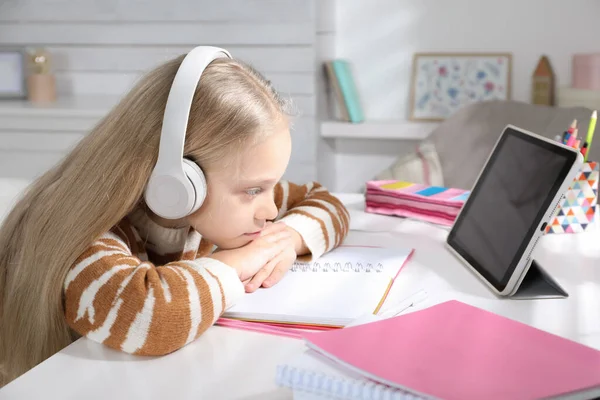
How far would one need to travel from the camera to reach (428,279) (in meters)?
1.13

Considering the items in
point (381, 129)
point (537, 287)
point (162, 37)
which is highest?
point (162, 37)

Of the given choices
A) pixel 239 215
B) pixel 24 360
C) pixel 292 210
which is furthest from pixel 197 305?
pixel 292 210

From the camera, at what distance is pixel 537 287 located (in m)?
1.06

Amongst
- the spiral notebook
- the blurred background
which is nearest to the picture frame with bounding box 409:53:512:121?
the blurred background

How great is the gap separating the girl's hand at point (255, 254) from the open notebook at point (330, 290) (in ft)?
0.12

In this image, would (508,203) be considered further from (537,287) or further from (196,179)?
(196,179)

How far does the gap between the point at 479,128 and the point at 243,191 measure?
6.00ft

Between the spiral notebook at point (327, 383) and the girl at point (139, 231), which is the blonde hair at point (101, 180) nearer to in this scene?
the girl at point (139, 231)

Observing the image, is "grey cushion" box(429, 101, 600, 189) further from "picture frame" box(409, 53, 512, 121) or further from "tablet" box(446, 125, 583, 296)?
"tablet" box(446, 125, 583, 296)

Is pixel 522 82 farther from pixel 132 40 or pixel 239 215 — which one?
pixel 239 215

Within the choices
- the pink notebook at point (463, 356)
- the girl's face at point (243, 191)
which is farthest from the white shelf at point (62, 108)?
the pink notebook at point (463, 356)

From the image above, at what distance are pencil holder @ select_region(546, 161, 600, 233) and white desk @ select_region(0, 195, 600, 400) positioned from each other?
0.60 ft

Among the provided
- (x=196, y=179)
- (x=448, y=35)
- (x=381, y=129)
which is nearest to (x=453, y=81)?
(x=448, y=35)

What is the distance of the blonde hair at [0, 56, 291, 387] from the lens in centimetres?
94
